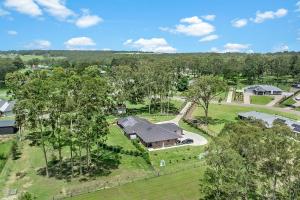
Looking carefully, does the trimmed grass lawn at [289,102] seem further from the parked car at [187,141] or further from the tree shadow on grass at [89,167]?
the tree shadow on grass at [89,167]

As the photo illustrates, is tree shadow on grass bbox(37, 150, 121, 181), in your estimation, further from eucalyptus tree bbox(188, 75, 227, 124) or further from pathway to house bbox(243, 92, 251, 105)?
pathway to house bbox(243, 92, 251, 105)

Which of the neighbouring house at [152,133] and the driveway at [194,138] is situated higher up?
the neighbouring house at [152,133]

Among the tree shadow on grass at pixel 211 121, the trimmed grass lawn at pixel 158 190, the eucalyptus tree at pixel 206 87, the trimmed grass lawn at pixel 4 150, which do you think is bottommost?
the trimmed grass lawn at pixel 4 150

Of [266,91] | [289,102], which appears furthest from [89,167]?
[266,91]

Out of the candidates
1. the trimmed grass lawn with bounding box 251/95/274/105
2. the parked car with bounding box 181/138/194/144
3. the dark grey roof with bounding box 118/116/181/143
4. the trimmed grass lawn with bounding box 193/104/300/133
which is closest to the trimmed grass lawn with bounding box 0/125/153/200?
the dark grey roof with bounding box 118/116/181/143

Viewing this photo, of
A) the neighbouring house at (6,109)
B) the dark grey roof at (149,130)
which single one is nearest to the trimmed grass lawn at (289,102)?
the dark grey roof at (149,130)

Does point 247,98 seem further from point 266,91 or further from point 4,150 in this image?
point 4,150

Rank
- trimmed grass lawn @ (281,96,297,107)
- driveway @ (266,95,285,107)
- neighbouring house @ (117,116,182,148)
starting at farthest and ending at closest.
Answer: driveway @ (266,95,285,107) < trimmed grass lawn @ (281,96,297,107) < neighbouring house @ (117,116,182,148)
